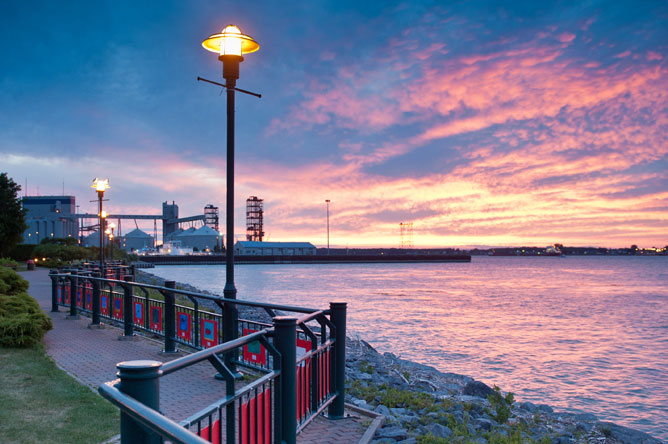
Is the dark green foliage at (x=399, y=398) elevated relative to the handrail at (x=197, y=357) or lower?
lower

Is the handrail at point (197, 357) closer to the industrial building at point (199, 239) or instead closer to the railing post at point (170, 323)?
the railing post at point (170, 323)

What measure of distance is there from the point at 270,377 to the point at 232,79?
5.82m

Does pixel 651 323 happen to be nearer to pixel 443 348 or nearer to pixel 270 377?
pixel 443 348

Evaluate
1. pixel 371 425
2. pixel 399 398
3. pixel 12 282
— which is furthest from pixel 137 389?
pixel 12 282

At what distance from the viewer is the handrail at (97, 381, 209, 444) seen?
208 cm

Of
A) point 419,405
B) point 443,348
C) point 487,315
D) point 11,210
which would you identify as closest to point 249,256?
point 11,210

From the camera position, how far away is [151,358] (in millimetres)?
10508

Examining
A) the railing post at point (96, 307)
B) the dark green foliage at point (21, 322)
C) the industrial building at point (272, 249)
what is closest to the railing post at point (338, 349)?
the dark green foliage at point (21, 322)

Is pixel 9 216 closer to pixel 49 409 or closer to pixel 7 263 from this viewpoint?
pixel 7 263

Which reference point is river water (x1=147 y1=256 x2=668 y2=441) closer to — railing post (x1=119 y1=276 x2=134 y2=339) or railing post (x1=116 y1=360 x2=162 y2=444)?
railing post (x1=119 y1=276 x2=134 y2=339)

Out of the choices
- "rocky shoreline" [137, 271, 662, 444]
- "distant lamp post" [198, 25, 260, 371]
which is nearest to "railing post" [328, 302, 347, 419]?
"rocky shoreline" [137, 271, 662, 444]

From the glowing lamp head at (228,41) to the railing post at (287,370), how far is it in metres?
5.49

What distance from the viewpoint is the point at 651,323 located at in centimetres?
2947

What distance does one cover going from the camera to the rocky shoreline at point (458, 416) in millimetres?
7879
